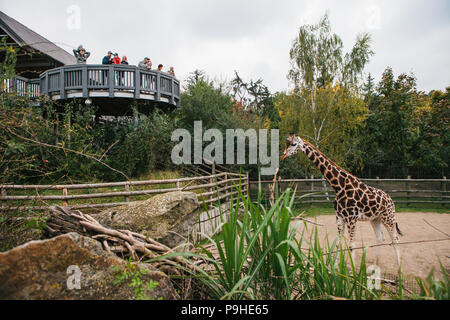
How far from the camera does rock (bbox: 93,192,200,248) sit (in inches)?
79.4

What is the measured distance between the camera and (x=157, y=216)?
2.13m

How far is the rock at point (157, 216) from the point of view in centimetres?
202

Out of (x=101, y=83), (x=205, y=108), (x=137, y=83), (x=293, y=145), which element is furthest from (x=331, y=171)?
(x=205, y=108)

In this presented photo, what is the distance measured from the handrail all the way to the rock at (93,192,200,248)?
25.9 ft

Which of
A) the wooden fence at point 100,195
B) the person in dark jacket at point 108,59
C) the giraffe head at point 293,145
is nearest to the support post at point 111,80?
the person in dark jacket at point 108,59

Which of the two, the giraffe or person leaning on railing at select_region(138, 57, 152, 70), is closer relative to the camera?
the giraffe

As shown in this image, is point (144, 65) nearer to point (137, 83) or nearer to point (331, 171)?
point (137, 83)

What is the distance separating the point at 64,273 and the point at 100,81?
381 inches

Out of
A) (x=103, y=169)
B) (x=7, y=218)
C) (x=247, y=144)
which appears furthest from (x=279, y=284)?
(x=247, y=144)

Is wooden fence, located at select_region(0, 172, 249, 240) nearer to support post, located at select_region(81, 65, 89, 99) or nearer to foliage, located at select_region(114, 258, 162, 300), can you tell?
foliage, located at select_region(114, 258, 162, 300)

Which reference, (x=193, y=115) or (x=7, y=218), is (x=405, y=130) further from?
(x=7, y=218)

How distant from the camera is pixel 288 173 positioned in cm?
1384

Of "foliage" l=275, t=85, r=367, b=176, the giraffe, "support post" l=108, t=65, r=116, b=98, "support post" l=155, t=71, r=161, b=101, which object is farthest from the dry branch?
"foliage" l=275, t=85, r=367, b=176

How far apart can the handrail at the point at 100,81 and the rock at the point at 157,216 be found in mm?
7894
